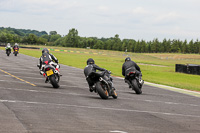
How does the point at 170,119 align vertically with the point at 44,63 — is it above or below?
below

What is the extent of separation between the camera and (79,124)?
28.4 ft

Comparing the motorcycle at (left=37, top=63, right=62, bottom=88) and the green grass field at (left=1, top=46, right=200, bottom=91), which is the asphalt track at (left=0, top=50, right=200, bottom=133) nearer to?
the motorcycle at (left=37, top=63, right=62, bottom=88)

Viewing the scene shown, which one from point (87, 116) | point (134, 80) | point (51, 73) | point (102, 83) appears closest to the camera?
point (87, 116)

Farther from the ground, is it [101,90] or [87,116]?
[101,90]

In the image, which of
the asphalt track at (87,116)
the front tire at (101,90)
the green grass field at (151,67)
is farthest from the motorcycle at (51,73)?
the green grass field at (151,67)

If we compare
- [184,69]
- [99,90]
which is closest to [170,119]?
[99,90]

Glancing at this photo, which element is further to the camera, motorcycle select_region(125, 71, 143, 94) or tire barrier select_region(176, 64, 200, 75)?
tire barrier select_region(176, 64, 200, 75)

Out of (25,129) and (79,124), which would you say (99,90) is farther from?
(25,129)

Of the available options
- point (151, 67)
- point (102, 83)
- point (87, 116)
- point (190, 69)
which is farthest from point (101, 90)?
point (151, 67)

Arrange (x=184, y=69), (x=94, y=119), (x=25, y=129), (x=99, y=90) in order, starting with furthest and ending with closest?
(x=184, y=69) < (x=99, y=90) < (x=94, y=119) < (x=25, y=129)

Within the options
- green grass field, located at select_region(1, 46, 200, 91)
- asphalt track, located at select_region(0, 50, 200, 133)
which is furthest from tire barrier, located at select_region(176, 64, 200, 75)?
asphalt track, located at select_region(0, 50, 200, 133)

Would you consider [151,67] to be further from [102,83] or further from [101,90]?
[101,90]

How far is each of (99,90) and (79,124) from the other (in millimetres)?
5499

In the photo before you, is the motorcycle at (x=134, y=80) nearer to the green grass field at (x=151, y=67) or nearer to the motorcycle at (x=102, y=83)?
the motorcycle at (x=102, y=83)
